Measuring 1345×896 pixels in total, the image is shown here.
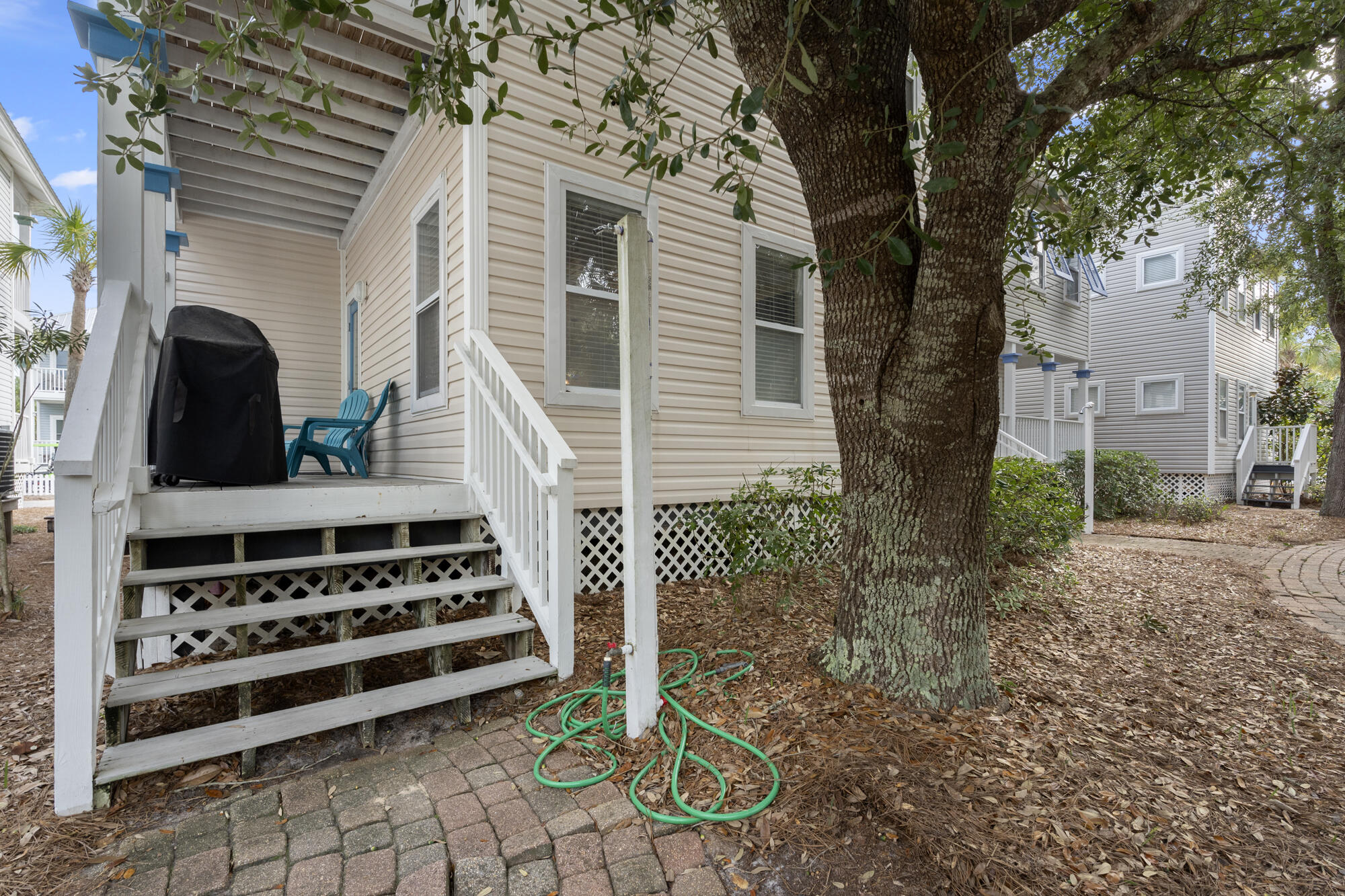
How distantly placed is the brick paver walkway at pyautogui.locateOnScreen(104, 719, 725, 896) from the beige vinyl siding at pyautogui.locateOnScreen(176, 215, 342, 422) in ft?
18.7

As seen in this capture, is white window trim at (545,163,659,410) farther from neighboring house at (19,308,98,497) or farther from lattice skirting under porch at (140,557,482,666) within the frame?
neighboring house at (19,308,98,497)

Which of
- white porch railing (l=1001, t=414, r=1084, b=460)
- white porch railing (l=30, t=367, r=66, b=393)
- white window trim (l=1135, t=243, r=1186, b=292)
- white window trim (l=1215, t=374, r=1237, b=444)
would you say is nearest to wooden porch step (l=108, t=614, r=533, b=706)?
white porch railing (l=1001, t=414, r=1084, b=460)

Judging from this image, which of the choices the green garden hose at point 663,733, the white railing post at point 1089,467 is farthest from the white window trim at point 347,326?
the white railing post at point 1089,467

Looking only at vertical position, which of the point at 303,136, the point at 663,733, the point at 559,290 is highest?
the point at 303,136

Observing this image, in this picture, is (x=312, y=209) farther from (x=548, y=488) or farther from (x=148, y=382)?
(x=548, y=488)

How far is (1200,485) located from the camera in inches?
535

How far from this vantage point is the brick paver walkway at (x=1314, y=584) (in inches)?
170

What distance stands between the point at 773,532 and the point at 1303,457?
47.2 ft

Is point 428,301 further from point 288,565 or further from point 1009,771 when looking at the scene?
point 1009,771

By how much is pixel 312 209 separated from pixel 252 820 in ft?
21.5

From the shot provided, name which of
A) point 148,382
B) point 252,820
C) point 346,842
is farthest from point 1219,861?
point 148,382

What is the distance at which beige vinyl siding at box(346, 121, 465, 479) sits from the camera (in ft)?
14.3

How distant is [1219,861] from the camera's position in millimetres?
1798

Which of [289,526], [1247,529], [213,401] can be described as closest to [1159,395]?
[1247,529]
